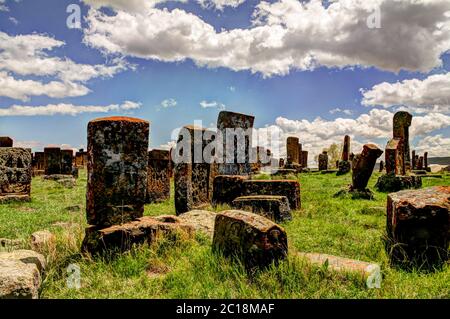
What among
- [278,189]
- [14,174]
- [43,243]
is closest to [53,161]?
[14,174]

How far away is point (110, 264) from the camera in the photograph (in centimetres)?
421

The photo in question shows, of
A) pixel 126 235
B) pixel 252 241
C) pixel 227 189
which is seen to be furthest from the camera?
pixel 227 189

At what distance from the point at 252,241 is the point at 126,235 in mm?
1673

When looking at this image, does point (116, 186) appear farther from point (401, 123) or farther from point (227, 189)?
point (401, 123)

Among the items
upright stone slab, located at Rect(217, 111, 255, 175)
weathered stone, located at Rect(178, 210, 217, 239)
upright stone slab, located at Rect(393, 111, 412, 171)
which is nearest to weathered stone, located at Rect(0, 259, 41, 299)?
weathered stone, located at Rect(178, 210, 217, 239)

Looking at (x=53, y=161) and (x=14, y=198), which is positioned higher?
(x=53, y=161)

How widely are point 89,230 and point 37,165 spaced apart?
1050 inches

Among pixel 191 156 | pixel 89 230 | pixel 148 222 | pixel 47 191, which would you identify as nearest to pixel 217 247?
pixel 148 222

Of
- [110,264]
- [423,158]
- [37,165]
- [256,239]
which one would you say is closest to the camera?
[256,239]

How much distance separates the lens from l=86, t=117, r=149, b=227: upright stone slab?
4.71 m

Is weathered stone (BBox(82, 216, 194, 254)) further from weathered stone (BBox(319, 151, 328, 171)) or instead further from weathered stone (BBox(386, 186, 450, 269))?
weathered stone (BBox(319, 151, 328, 171))

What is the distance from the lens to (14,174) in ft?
37.3
